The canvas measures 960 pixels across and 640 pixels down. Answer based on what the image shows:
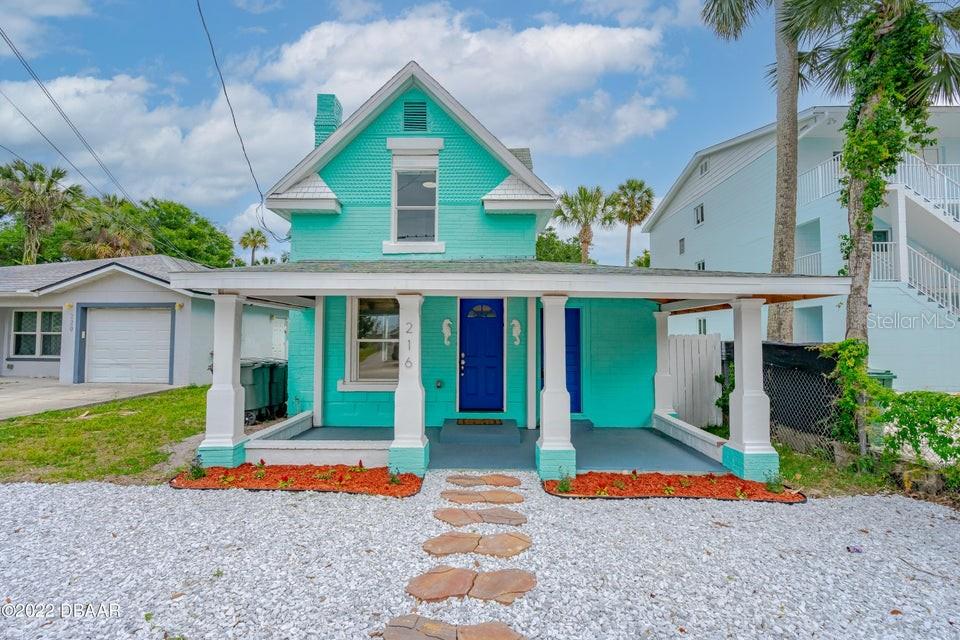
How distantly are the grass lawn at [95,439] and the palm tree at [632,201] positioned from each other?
24.6 meters

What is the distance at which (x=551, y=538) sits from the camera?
13.2ft

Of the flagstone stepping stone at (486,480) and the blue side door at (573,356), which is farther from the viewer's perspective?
the blue side door at (573,356)

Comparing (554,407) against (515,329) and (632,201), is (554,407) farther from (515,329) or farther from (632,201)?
(632,201)

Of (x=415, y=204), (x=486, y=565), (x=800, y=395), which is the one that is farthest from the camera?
(x=415, y=204)

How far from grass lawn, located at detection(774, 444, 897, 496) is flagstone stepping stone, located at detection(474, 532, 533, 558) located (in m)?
3.77

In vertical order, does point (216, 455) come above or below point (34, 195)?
below

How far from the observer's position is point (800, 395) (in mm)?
6715

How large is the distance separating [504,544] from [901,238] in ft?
43.1

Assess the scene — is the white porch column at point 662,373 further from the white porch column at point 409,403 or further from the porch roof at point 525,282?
the white porch column at point 409,403

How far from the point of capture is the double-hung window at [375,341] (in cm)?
812

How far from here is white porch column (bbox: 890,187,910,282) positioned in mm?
10914

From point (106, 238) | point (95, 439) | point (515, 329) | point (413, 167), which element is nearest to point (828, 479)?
point (515, 329)

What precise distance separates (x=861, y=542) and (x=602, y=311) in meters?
4.83

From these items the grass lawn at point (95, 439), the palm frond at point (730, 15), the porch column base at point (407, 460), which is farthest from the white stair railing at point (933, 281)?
the grass lawn at point (95, 439)
